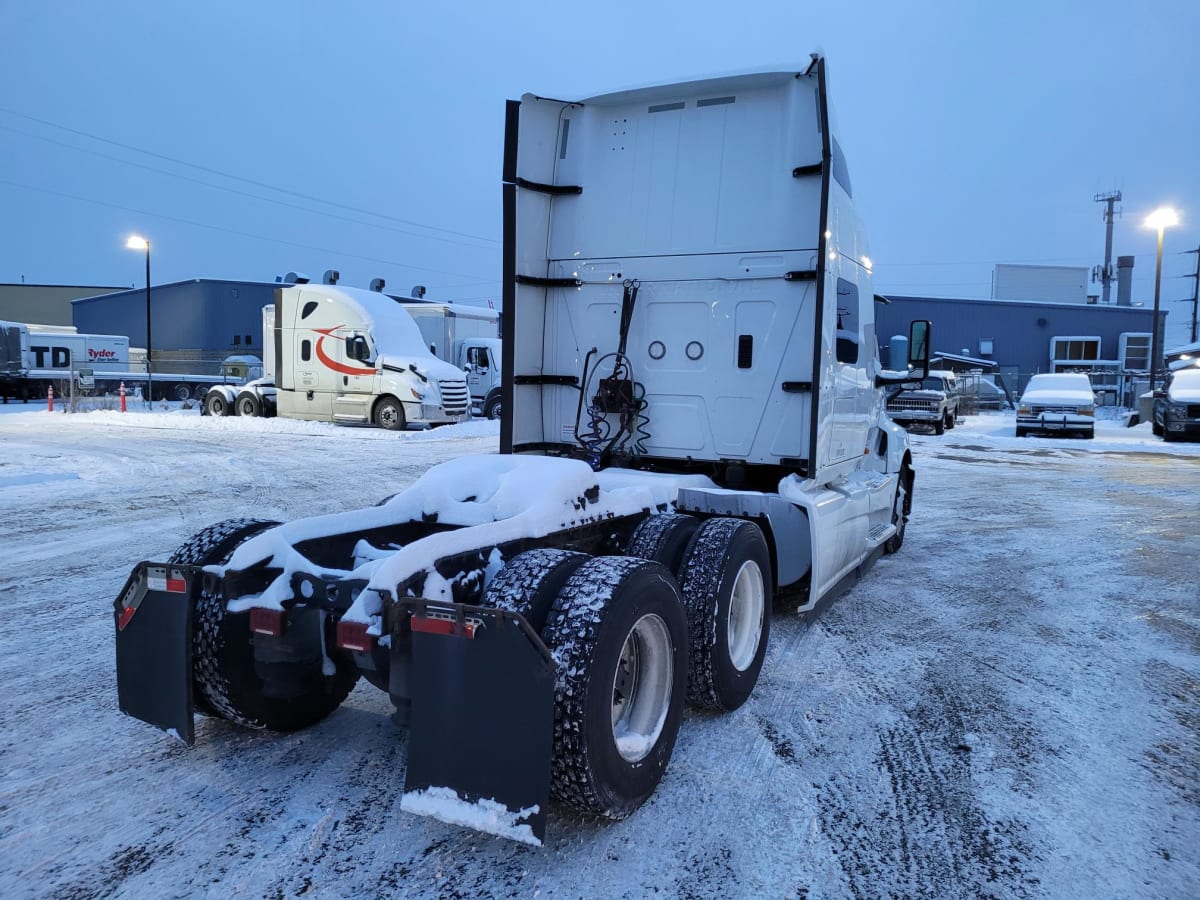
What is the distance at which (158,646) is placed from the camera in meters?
3.26

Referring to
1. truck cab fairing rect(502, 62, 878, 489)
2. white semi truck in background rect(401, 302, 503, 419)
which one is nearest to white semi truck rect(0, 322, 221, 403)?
white semi truck in background rect(401, 302, 503, 419)

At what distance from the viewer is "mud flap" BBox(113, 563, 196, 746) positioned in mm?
3186

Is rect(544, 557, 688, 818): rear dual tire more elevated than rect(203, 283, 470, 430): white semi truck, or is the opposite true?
rect(203, 283, 470, 430): white semi truck

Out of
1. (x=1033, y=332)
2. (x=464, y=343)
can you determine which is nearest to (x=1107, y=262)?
(x=1033, y=332)

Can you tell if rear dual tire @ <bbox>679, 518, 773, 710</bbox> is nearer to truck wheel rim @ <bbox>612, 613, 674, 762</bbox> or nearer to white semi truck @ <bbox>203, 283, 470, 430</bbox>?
truck wheel rim @ <bbox>612, 613, 674, 762</bbox>

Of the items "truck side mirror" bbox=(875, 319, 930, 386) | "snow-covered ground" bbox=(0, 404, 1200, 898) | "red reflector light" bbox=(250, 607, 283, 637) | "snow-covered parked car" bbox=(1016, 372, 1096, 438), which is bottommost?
"snow-covered ground" bbox=(0, 404, 1200, 898)

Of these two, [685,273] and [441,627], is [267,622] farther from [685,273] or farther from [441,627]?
[685,273]

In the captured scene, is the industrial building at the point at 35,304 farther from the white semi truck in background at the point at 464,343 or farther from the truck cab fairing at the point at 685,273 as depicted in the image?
the truck cab fairing at the point at 685,273

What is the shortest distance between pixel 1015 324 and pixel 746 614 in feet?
174

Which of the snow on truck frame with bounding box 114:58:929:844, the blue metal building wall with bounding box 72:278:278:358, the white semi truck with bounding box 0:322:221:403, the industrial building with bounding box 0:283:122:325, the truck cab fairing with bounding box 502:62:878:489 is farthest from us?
the industrial building with bounding box 0:283:122:325

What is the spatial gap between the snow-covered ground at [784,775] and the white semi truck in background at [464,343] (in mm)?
20505

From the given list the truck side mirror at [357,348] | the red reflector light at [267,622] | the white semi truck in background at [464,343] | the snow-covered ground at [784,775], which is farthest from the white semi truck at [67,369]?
the red reflector light at [267,622]

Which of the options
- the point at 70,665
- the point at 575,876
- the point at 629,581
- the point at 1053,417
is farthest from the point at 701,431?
the point at 1053,417

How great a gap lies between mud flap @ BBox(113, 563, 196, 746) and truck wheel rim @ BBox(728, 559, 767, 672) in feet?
8.25
